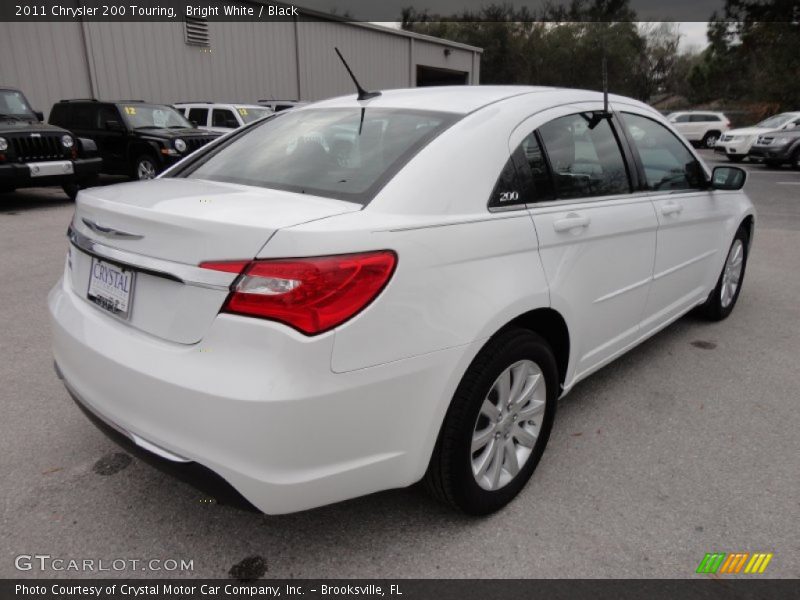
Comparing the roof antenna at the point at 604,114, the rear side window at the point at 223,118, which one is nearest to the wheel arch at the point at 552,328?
the roof antenna at the point at 604,114

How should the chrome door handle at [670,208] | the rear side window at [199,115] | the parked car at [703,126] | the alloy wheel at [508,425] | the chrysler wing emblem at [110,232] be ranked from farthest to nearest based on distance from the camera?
1. the parked car at [703,126]
2. the rear side window at [199,115]
3. the chrome door handle at [670,208]
4. the alloy wheel at [508,425]
5. the chrysler wing emblem at [110,232]

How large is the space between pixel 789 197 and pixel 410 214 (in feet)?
42.3

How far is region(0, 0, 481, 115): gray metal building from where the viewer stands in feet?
47.8

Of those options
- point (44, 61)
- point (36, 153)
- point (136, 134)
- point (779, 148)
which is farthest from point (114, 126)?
point (779, 148)

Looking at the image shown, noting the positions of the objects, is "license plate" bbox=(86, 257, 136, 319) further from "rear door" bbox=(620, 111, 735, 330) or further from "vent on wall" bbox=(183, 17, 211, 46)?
"vent on wall" bbox=(183, 17, 211, 46)

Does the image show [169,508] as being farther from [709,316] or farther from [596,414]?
[709,316]

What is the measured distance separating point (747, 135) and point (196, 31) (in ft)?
56.9

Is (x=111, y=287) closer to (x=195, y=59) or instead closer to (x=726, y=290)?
(x=726, y=290)

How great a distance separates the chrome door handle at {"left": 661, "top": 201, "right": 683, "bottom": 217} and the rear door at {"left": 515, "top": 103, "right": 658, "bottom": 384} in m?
0.16

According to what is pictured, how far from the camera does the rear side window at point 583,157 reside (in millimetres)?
2617

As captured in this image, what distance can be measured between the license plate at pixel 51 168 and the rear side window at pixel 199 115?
5129mm

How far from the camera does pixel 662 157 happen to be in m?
3.54

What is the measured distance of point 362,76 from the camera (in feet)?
82.4

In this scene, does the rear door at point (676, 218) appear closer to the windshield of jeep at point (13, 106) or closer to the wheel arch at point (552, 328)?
the wheel arch at point (552, 328)
